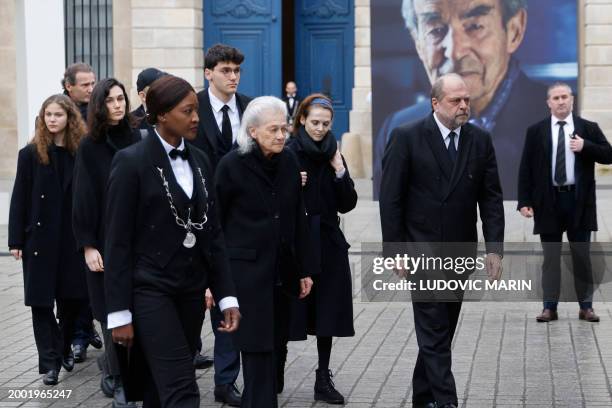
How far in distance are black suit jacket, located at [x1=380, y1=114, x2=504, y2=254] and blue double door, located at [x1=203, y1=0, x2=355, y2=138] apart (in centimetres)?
1852

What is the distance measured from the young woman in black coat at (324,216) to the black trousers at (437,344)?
0.82 m

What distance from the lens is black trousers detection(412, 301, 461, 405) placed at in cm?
732

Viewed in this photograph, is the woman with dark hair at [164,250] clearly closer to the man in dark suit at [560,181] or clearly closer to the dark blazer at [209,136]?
the dark blazer at [209,136]

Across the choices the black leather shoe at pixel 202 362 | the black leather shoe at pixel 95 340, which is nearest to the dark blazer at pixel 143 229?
the black leather shoe at pixel 202 362

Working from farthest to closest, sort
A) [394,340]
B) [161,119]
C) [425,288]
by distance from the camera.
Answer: [394,340]
[425,288]
[161,119]

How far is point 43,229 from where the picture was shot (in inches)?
348

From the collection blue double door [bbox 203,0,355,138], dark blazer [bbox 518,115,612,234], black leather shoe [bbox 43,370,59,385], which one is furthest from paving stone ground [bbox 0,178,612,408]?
blue double door [bbox 203,0,355,138]

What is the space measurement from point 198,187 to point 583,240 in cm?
529

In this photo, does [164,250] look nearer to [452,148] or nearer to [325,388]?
[452,148]

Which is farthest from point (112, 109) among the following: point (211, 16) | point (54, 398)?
point (211, 16)

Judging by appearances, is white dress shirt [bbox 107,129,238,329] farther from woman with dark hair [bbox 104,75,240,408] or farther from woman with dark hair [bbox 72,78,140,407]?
woman with dark hair [bbox 72,78,140,407]

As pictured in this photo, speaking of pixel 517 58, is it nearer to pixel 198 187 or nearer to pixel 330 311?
pixel 330 311

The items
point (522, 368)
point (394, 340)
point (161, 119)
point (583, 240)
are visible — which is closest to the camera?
point (161, 119)

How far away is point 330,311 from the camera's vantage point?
323 inches
